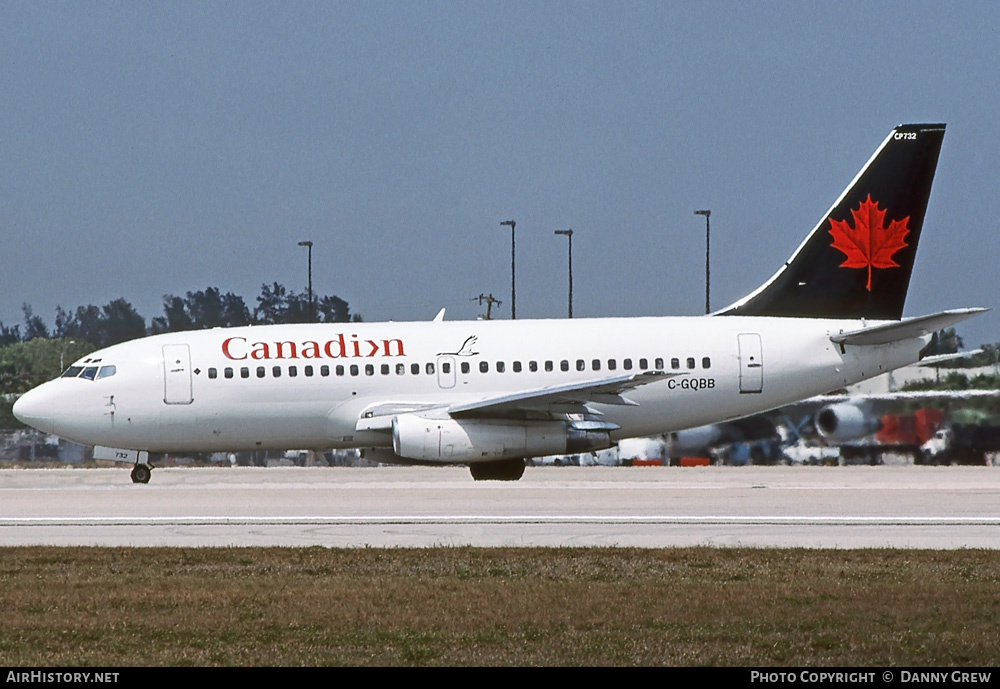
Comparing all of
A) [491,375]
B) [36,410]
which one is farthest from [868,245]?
[36,410]

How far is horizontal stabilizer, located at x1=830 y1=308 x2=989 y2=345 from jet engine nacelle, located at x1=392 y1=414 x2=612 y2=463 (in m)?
5.82

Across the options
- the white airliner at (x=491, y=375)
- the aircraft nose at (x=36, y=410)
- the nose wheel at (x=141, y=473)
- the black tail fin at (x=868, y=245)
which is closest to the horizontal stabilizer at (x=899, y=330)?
the white airliner at (x=491, y=375)

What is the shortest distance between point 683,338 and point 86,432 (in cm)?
1258

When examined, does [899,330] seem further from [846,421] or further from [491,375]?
[491,375]

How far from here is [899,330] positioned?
29.3m

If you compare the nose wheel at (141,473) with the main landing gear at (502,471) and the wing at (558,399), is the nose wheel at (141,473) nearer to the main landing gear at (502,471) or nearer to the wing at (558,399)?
the wing at (558,399)

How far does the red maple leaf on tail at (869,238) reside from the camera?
3106 cm

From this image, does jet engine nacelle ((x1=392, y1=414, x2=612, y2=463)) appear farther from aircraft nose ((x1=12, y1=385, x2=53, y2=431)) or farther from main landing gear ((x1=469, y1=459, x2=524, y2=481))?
aircraft nose ((x1=12, y1=385, x2=53, y2=431))

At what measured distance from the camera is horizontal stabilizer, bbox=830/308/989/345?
92.6 ft

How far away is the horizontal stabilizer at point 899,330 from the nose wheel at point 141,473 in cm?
1471

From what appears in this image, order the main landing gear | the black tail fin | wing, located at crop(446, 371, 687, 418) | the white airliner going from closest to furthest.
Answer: wing, located at crop(446, 371, 687, 418) < the white airliner < the main landing gear < the black tail fin

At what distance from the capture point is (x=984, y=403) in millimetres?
34438

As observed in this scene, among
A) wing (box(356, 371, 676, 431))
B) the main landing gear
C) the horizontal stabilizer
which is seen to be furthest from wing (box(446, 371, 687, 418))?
the horizontal stabilizer

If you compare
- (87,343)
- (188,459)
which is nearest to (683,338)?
(188,459)
